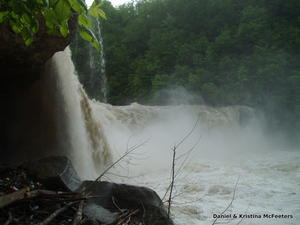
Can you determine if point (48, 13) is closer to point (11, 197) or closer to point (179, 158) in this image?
point (11, 197)

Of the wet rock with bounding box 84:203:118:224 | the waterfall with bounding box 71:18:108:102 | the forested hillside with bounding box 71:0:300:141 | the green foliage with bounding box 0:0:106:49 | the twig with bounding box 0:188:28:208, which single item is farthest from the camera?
the waterfall with bounding box 71:18:108:102

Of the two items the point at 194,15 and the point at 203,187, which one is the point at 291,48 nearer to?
the point at 194,15

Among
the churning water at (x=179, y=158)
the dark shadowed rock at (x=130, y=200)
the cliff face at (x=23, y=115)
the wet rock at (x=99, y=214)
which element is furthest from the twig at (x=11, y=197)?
the cliff face at (x=23, y=115)

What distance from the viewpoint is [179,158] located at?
26.4 feet

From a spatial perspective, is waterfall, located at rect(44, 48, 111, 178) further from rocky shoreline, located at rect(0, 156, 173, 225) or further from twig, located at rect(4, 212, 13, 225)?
twig, located at rect(4, 212, 13, 225)

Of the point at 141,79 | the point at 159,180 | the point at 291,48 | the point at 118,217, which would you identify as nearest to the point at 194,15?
the point at 141,79

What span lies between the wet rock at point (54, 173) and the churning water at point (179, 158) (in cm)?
61

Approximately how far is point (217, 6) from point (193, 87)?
23.7 feet

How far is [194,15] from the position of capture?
23219 mm

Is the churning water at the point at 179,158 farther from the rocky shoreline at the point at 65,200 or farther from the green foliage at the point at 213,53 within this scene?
the green foliage at the point at 213,53

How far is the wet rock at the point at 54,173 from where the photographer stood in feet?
12.0

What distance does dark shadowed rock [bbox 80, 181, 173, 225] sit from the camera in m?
3.33

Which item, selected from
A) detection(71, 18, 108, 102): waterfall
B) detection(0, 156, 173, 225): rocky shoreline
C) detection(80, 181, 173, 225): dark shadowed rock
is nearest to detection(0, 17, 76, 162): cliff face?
detection(0, 156, 173, 225): rocky shoreline

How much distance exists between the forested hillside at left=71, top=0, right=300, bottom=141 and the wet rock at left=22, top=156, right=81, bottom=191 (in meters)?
11.7
